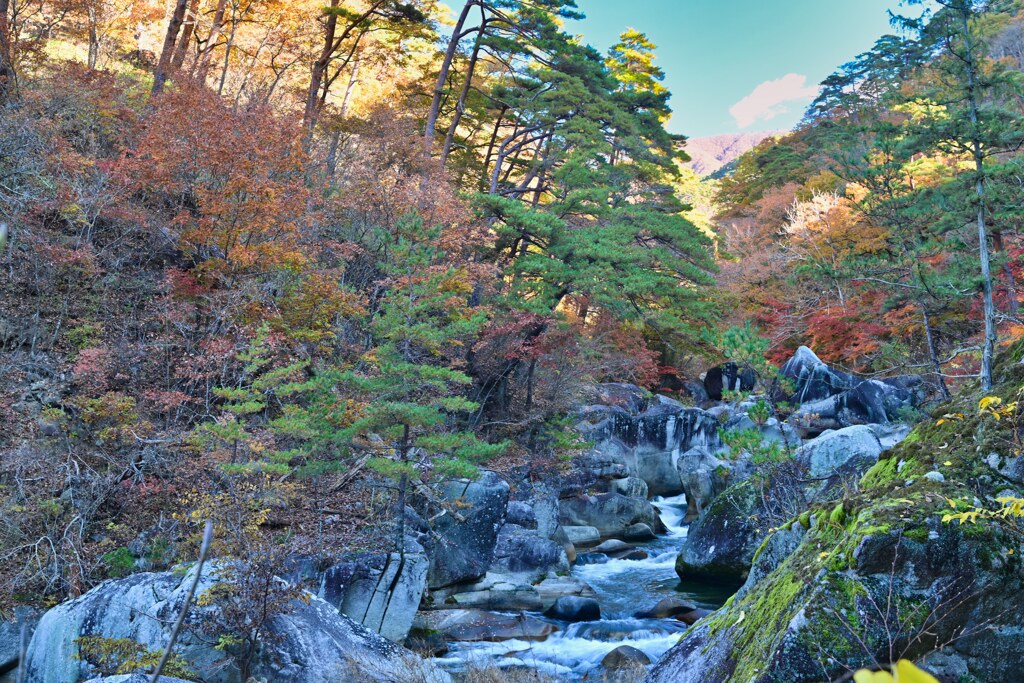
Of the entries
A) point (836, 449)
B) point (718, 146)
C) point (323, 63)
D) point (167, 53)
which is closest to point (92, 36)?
point (167, 53)

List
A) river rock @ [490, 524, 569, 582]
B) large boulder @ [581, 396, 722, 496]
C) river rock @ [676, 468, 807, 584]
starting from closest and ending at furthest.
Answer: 1. river rock @ [676, 468, 807, 584]
2. river rock @ [490, 524, 569, 582]
3. large boulder @ [581, 396, 722, 496]

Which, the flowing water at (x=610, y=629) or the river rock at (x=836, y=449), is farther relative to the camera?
the river rock at (x=836, y=449)

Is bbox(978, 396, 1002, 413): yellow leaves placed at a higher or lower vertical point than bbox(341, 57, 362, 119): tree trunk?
lower

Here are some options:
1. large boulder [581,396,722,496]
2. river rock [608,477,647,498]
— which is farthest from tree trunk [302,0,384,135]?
river rock [608,477,647,498]

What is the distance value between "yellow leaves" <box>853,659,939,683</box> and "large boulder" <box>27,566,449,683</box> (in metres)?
6.07

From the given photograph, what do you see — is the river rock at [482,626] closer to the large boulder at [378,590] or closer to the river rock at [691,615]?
the large boulder at [378,590]

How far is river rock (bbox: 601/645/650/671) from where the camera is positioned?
8172 mm

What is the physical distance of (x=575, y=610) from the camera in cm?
1008

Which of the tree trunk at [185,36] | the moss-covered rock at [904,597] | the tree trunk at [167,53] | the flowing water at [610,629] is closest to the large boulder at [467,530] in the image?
the flowing water at [610,629]

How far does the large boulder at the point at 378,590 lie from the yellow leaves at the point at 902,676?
864cm

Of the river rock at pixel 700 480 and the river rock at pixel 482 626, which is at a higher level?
the river rock at pixel 700 480

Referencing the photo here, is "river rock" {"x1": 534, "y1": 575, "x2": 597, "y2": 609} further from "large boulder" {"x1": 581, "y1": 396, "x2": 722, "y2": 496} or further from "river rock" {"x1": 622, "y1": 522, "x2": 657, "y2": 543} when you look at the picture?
"large boulder" {"x1": 581, "y1": 396, "x2": 722, "y2": 496}

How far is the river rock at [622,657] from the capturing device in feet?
26.8

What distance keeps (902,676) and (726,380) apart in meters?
27.3
